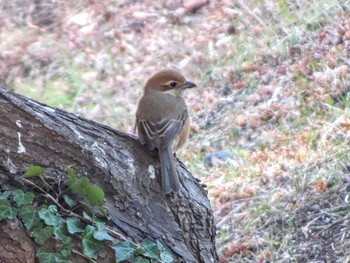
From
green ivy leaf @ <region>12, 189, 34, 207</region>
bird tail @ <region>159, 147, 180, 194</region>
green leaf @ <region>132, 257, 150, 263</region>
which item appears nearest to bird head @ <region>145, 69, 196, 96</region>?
bird tail @ <region>159, 147, 180, 194</region>

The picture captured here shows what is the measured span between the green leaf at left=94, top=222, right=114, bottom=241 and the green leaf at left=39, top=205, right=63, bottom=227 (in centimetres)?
16

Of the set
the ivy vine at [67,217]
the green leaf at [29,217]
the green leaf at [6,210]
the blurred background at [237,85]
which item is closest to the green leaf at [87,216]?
the ivy vine at [67,217]

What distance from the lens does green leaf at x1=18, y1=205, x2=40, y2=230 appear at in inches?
147

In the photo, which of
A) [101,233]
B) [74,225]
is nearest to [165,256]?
[101,233]

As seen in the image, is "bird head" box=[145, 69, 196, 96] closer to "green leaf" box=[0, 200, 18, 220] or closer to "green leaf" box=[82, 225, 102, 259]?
"green leaf" box=[82, 225, 102, 259]

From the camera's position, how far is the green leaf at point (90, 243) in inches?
150

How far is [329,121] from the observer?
7.11m

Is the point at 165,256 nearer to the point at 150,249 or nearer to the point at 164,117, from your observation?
the point at 150,249

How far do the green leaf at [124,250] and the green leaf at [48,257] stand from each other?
225 millimetres

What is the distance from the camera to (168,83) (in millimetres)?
5637

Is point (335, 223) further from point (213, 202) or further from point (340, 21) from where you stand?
point (340, 21)

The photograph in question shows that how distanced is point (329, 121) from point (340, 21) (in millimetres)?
1844

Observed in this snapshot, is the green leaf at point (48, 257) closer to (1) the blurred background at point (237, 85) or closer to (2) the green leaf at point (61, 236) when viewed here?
(2) the green leaf at point (61, 236)

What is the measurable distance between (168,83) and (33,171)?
1975mm
